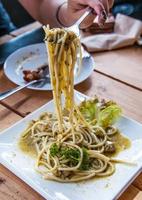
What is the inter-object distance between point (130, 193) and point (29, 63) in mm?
682

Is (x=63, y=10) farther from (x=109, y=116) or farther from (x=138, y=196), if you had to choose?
(x=138, y=196)

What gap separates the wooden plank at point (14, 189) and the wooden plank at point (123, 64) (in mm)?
553

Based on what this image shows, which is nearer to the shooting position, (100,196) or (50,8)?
(100,196)

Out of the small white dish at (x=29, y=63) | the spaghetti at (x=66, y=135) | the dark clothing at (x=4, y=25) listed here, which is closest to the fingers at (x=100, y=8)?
the small white dish at (x=29, y=63)

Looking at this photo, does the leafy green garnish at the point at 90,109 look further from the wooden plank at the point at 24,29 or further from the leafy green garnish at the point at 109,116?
the wooden plank at the point at 24,29

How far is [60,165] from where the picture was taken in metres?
0.89

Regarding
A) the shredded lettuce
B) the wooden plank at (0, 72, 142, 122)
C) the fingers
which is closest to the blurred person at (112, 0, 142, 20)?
the fingers

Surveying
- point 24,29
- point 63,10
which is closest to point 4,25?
point 24,29

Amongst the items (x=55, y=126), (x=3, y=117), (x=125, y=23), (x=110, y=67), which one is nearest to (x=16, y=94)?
(x=3, y=117)

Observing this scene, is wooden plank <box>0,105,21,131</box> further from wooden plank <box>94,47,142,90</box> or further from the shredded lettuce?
wooden plank <box>94,47,142,90</box>

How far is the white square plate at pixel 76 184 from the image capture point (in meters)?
0.80

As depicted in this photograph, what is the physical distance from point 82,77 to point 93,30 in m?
0.39

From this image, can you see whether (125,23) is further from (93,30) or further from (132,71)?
(132,71)

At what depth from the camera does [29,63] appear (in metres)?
1.35
